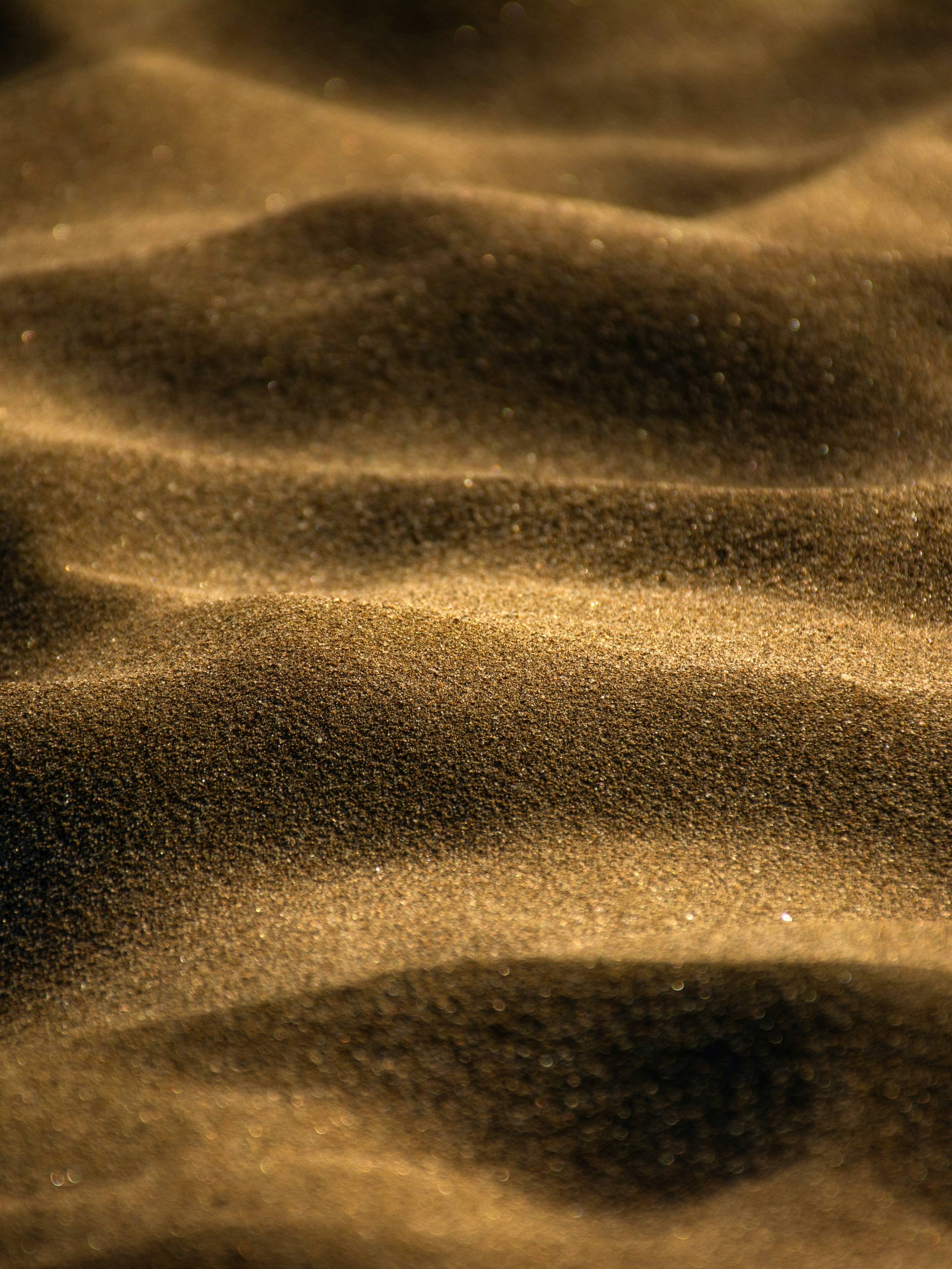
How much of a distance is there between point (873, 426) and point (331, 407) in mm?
708

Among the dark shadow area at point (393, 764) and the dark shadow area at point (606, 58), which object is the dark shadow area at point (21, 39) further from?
the dark shadow area at point (393, 764)

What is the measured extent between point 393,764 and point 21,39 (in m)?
1.93

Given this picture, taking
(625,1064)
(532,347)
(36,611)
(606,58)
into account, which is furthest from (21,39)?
(625,1064)

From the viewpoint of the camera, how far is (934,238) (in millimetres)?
1607

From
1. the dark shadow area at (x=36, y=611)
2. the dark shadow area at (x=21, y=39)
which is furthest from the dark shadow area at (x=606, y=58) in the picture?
the dark shadow area at (x=36, y=611)

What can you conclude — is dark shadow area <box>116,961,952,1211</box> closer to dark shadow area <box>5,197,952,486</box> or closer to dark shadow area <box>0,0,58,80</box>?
dark shadow area <box>5,197,952,486</box>

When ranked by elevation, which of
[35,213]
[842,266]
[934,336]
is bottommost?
Answer: [934,336]

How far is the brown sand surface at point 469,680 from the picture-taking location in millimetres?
696

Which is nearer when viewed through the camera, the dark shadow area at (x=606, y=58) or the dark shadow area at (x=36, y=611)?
the dark shadow area at (x=36, y=611)

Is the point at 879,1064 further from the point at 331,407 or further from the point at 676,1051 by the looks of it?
the point at 331,407

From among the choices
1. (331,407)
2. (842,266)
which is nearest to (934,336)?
(842,266)

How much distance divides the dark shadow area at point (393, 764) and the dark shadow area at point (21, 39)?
5.25 ft

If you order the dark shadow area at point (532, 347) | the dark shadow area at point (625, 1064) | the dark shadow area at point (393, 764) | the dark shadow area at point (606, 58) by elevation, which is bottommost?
the dark shadow area at point (625, 1064)

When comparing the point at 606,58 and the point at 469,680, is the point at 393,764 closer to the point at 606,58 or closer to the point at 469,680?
the point at 469,680
